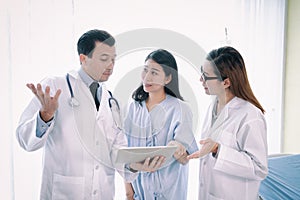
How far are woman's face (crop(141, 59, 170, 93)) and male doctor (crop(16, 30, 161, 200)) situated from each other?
138 mm

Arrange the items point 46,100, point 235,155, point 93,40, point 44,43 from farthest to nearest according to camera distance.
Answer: point 44,43 < point 235,155 < point 93,40 < point 46,100

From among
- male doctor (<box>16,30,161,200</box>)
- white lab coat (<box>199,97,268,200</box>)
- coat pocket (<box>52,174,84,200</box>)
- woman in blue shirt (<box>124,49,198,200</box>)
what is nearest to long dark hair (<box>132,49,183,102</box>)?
woman in blue shirt (<box>124,49,198,200</box>)

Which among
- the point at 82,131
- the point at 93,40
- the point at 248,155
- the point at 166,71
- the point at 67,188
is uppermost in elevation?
the point at 93,40

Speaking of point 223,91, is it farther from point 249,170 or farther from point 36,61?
point 36,61

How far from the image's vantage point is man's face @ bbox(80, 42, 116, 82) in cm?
120

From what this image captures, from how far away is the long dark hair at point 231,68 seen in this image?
1.37 m

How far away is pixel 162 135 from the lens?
1.27 metres

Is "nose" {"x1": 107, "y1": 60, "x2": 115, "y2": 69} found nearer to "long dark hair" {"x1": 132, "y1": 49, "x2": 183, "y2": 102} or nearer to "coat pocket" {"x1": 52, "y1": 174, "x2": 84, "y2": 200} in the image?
"long dark hair" {"x1": 132, "y1": 49, "x2": 183, "y2": 102}

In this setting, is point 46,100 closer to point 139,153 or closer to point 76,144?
point 76,144

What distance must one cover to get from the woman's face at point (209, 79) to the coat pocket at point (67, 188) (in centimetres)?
64

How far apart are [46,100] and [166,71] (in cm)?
47

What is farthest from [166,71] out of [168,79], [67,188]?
[67,188]

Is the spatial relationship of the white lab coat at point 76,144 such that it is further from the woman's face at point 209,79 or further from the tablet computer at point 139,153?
the woman's face at point 209,79

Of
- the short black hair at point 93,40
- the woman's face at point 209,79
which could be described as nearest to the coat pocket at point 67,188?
the short black hair at point 93,40
